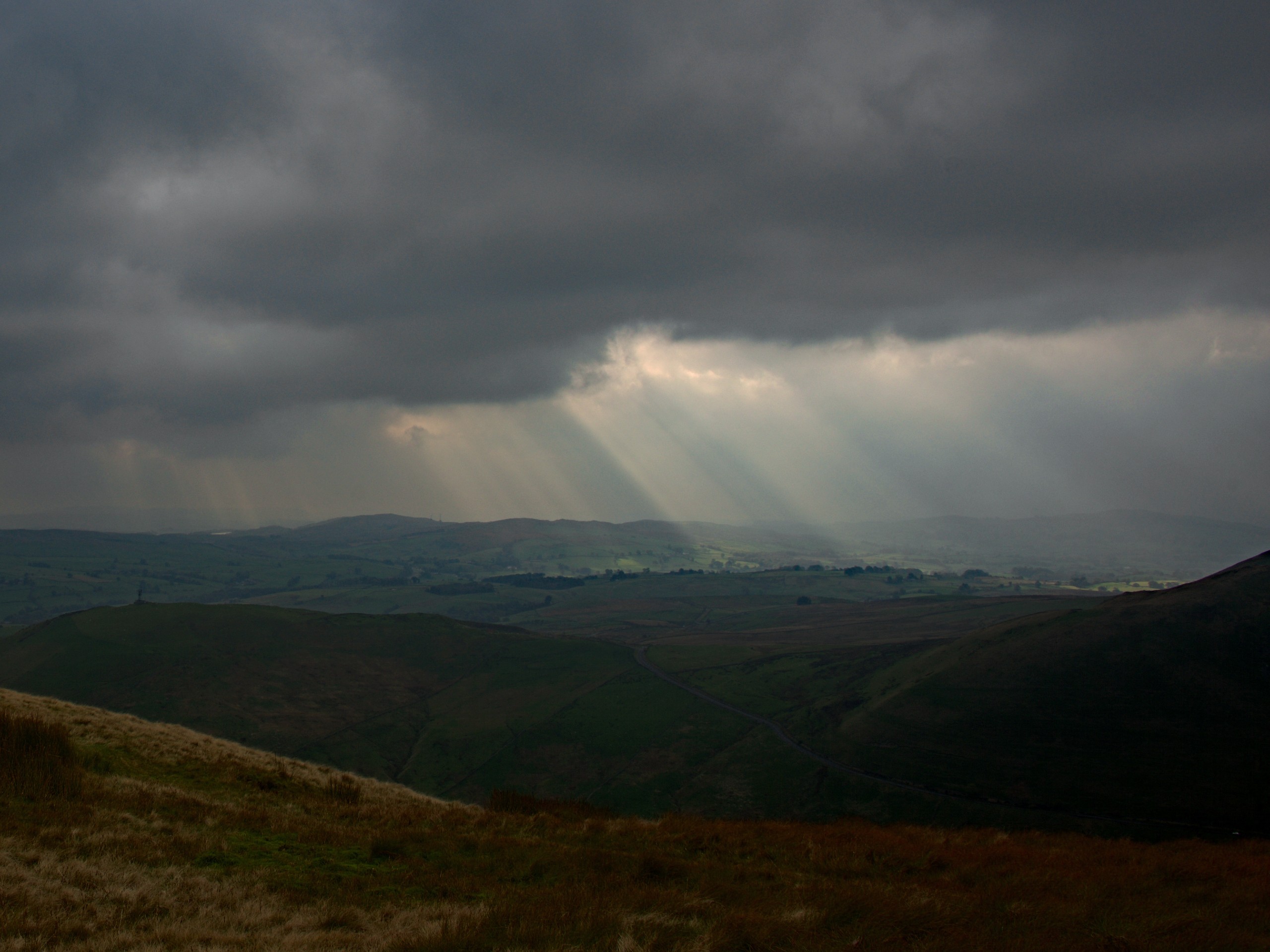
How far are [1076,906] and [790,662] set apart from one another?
127879 millimetres

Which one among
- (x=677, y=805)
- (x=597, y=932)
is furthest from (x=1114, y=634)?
(x=597, y=932)

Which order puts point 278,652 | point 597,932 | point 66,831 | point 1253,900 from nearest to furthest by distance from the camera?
point 597,932 < point 66,831 < point 1253,900 < point 278,652

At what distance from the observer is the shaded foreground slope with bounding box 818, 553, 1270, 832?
64438mm

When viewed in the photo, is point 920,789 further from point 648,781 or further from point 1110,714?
point 648,781

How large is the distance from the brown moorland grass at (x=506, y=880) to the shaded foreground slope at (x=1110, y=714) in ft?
153

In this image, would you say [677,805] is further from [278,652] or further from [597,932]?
[278,652]

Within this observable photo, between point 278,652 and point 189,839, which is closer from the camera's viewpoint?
point 189,839

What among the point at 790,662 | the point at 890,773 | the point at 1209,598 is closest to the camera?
the point at 890,773

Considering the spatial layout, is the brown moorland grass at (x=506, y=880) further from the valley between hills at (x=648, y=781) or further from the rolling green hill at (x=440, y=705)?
the rolling green hill at (x=440, y=705)

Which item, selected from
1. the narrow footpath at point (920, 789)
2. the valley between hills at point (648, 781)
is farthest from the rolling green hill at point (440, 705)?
the narrow footpath at point (920, 789)

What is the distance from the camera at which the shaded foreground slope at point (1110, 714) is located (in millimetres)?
64438

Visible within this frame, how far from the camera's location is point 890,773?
3182 inches

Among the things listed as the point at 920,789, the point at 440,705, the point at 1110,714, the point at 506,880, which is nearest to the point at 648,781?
the point at 920,789

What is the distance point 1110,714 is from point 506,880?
83.2m
